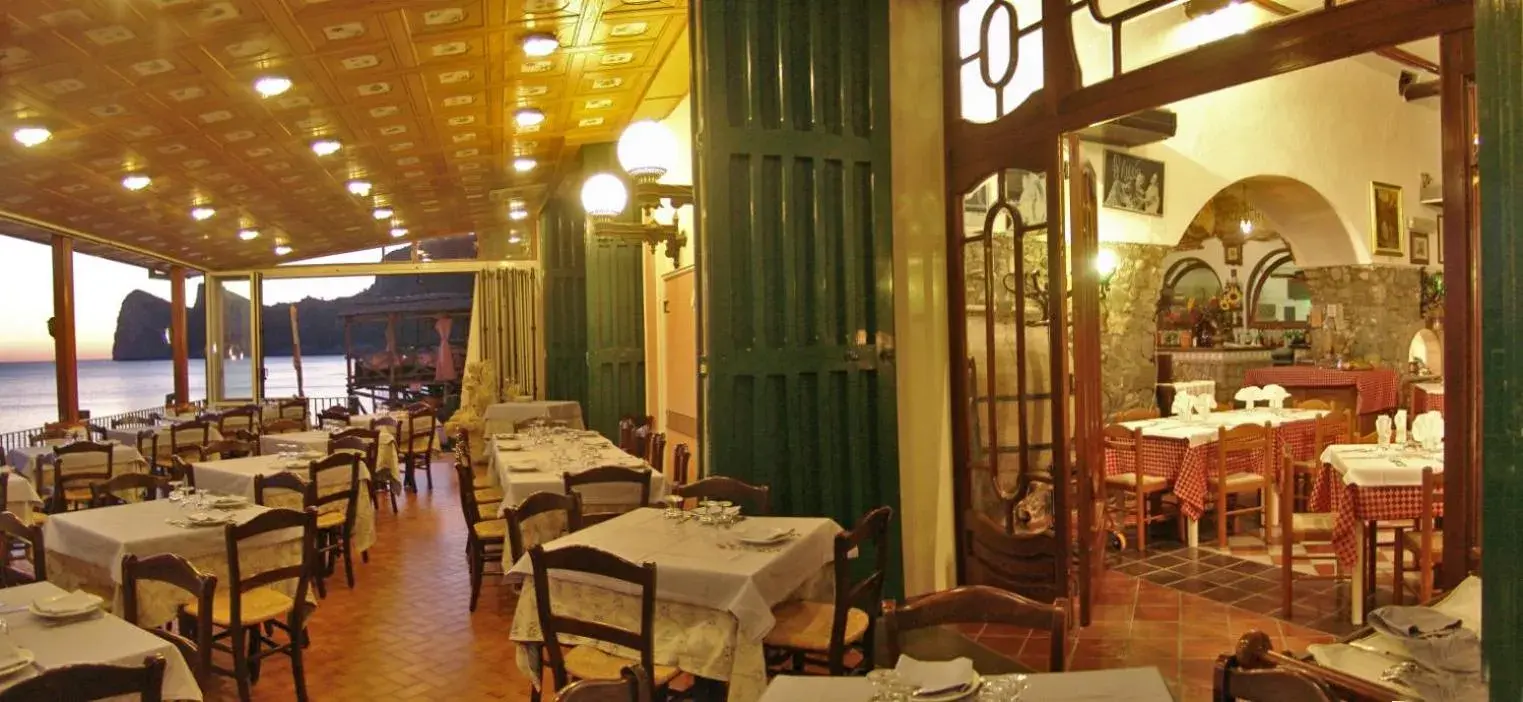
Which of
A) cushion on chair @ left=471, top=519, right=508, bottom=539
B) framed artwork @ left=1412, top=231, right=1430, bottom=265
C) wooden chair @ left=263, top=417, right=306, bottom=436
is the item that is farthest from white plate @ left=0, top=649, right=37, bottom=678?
framed artwork @ left=1412, top=231, right=1430, bottom=265

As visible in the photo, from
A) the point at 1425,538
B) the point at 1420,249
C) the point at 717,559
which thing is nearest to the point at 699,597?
the point at 717,559

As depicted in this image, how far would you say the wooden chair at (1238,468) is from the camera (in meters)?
6.34

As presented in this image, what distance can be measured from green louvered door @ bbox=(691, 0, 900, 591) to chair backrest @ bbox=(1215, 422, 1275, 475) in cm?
281

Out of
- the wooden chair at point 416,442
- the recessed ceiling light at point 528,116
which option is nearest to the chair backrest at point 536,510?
the recessed ceiling light at point 528,116

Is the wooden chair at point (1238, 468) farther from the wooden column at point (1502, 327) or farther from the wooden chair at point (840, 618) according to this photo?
the wooden column at point (1502, 327)

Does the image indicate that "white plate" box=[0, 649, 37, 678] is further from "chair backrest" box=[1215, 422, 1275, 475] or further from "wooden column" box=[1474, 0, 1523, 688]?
"chair backrest" box=[1215, 422, 1275, 475]

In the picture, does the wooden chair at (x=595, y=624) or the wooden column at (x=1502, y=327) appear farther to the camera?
the wooden chair at (x=595, y=624)

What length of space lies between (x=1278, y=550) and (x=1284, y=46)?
4.06 meters

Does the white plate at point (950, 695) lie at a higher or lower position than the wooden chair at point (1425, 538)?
higher

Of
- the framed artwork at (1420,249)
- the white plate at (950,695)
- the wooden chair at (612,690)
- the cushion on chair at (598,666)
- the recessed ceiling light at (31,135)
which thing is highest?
the recessed ceiling light at (31,135)

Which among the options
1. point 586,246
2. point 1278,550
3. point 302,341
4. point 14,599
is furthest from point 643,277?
point 302,341

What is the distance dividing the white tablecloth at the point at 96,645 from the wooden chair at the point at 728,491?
2.03m

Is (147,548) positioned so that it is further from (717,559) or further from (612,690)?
(612,690)

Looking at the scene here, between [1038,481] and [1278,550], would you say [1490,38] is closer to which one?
[1038,481]
